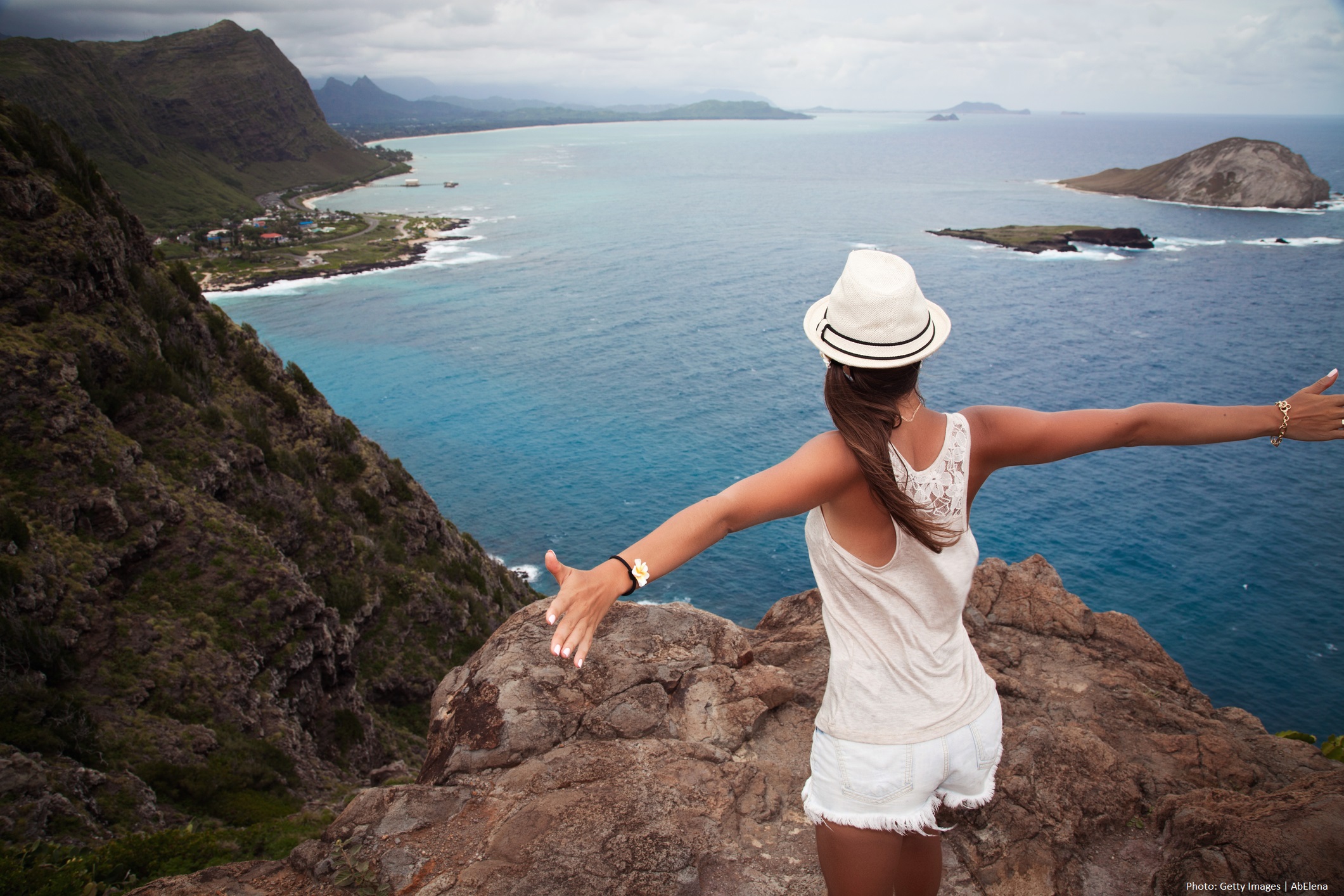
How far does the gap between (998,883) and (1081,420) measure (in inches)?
176

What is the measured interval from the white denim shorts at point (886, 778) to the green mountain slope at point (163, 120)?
105774 mm

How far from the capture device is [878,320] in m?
3.29

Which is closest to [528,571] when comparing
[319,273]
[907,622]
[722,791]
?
[722,791]

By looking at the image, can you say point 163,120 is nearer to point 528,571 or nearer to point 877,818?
point 528,571

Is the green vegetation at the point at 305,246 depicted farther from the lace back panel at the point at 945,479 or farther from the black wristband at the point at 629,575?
the lace back panel at the point at 945,479

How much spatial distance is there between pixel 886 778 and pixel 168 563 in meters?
20.5

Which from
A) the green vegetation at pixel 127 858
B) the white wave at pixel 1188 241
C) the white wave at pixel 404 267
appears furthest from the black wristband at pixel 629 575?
the white wave at pixel 1188 241

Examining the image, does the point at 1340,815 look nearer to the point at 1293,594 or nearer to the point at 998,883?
the point at 998,883

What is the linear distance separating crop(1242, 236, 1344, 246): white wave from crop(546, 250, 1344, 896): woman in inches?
4829

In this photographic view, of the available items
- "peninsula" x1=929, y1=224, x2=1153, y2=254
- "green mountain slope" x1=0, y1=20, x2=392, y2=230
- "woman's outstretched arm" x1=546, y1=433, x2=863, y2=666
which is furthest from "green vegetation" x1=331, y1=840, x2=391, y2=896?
"peninsula" x1=929, y1=224, x2=1153, y2=254

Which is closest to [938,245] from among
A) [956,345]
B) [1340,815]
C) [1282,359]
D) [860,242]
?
[860,242]

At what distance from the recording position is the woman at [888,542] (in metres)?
3.28

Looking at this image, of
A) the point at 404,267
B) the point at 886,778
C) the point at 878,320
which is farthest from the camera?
the point at 404,267

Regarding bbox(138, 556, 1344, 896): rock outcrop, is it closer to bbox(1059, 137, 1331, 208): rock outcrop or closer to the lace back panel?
the lace back panel
